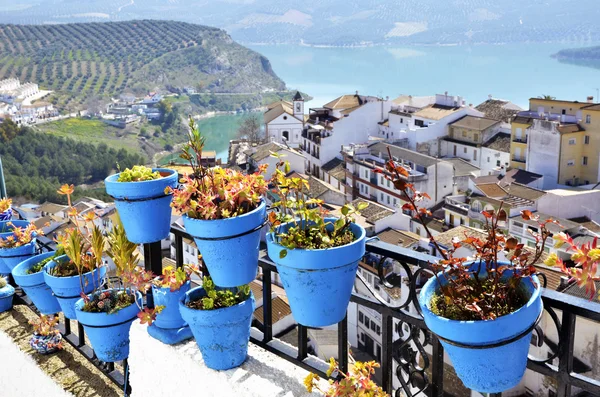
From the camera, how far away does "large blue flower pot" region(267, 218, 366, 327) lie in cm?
140

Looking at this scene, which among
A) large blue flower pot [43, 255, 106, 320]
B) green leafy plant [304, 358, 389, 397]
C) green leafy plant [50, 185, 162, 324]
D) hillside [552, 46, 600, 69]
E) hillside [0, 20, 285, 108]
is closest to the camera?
green leafy plant [304, 358, 389, 397]

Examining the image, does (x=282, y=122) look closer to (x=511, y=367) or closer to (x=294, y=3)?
(x=511, y=367)

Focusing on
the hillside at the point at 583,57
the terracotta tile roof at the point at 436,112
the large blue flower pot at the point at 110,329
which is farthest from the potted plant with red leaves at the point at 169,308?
the hillside at the point at 583,57

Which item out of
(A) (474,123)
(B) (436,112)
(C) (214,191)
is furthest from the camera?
(B) (436,112)

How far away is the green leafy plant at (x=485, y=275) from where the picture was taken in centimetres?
115

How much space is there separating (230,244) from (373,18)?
14557 cm

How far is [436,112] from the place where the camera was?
27.9m

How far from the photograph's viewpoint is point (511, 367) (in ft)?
3.80

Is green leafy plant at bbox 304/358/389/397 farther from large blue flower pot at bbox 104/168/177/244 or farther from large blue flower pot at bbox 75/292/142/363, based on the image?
large blue flower pot at bbox 75/292/142/363

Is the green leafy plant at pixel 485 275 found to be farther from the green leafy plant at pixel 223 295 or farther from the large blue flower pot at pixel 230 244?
the green leafy plant at pixel 223 295

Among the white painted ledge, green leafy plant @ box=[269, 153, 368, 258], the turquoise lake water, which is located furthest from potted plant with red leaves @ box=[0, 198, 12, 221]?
the turquoise lake water

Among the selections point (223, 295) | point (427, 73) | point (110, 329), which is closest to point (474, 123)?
point (110, 329)

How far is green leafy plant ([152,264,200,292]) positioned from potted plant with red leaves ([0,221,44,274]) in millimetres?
1217

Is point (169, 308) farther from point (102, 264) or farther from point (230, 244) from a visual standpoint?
point (102, 264)
